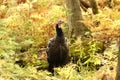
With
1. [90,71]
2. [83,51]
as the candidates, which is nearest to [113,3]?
[83,51]

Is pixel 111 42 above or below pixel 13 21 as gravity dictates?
below

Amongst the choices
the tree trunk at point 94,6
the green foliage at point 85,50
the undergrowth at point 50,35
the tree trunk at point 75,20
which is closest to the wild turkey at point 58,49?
the undergrowth at point 50,35

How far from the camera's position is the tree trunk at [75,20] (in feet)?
28.2

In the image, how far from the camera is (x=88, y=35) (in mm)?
8617

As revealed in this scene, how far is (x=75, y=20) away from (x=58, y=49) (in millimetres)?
1283

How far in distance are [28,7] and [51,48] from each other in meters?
2.27

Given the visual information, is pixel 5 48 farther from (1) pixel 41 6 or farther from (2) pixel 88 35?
(1) pixel 41 6

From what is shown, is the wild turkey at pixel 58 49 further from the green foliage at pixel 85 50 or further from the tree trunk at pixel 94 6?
the tree trunk at pixel 94 6

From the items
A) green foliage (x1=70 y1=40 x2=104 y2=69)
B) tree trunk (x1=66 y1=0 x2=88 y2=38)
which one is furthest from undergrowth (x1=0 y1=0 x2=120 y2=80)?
tree trunk (x1=66 y1=0 x2=88 y2=38)

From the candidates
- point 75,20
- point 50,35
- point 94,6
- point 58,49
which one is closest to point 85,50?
point 58,49

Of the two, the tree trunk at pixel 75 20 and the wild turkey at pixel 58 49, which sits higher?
the tree trunk at pixel 75 20

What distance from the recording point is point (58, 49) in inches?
305

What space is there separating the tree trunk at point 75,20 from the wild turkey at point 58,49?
79cm

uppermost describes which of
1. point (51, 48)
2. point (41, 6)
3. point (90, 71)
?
point (41, 6)
